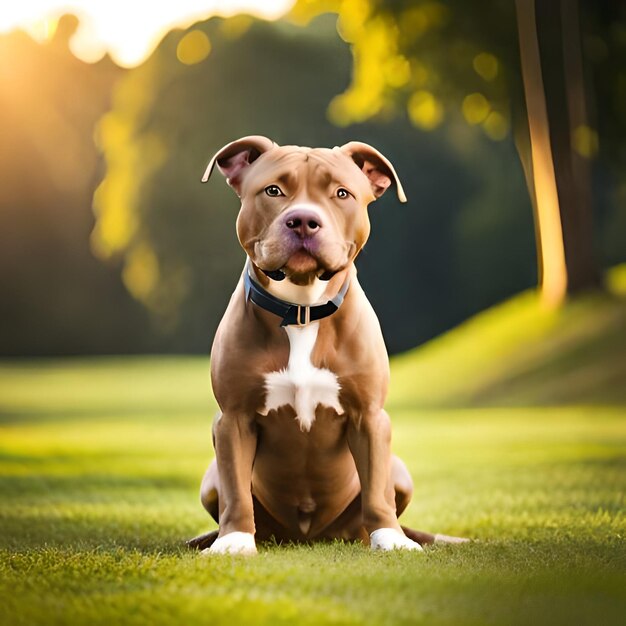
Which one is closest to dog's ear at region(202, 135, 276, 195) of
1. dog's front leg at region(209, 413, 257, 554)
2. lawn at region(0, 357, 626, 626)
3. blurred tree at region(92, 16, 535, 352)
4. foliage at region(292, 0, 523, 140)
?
dog's front leg at region(209, 413, 257, 554)

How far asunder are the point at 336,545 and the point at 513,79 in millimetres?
12484

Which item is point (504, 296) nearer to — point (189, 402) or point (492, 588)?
point (189, 402)

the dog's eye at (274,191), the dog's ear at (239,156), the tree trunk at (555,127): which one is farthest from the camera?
the tree trunk at (555,127)

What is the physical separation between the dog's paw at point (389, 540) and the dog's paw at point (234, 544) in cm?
40

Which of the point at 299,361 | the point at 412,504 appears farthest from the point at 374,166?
the point at 412,504

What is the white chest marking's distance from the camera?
3.65 meters

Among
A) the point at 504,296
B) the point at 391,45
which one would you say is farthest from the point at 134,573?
the point at 504,296

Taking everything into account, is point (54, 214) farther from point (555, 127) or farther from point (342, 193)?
point (342, 193)

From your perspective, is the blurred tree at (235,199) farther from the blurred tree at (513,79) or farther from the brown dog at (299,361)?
the brown dog at (299,361)

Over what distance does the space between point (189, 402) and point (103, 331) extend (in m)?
7.83

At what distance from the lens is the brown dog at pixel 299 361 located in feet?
11.8

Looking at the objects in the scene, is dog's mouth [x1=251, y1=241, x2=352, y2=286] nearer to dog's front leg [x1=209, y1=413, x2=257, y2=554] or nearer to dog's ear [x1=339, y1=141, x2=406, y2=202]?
dog's ear [x1=339, y1=141, x2=406, y2=202]

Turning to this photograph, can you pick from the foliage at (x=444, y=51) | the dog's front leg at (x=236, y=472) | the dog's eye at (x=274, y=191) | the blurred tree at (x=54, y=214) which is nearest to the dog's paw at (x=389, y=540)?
the dog's front leg at (x=236, y=472)

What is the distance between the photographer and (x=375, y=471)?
12.2 feet
